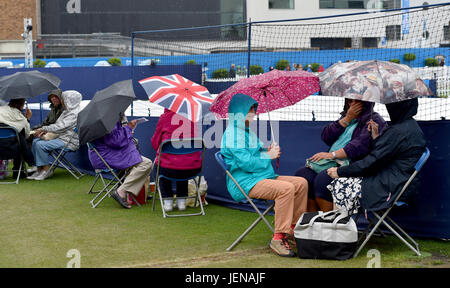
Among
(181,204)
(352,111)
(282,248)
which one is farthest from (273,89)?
(181,204)

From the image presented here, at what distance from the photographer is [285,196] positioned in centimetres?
599

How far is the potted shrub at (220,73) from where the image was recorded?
10.6 metres

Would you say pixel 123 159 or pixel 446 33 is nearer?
pixel 123 159

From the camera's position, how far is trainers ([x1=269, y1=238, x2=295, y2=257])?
5891 mm

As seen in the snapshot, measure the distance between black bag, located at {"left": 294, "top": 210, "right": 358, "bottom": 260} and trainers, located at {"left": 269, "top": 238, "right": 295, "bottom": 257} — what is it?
5.0 inches

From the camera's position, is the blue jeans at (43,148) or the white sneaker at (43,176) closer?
the blue jeans at (43,148)

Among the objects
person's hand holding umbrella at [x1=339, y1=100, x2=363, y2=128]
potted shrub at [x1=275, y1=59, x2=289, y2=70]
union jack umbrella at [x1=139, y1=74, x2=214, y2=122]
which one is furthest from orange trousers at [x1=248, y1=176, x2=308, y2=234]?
potted shrub at [x1=275, y1=59, x2=289, y2=70]

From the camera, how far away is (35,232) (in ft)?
23.0

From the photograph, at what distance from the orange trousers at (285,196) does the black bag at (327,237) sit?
0.23 m

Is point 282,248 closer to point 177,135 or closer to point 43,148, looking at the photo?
point 177,135

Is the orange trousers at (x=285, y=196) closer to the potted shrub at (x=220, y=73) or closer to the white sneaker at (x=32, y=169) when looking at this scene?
the potted shrub at (x=220, y=73)

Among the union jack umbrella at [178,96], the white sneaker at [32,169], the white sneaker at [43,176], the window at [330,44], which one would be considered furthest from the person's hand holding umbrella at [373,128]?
the white sneaker at [32,169]

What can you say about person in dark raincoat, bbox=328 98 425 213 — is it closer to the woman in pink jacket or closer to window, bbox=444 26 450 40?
the woman in pink jacket

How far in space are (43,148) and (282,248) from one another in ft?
18.9
